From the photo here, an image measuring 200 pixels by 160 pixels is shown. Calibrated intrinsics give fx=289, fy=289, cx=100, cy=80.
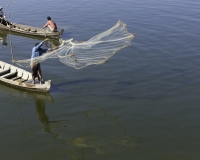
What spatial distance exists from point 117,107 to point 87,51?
4.12m

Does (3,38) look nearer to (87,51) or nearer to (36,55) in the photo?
(87,51)

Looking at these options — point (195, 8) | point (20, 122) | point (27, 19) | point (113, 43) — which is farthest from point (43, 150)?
point (195, 8)

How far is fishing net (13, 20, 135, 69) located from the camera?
9.34m

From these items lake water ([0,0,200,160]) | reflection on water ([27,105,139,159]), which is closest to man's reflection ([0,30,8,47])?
lake water ([0,0,200,160])

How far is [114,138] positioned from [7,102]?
4095mm

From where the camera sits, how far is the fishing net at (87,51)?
9.34 meters

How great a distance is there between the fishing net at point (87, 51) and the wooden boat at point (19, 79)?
41 cm

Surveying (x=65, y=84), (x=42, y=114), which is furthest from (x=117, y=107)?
(x=65, y=84)

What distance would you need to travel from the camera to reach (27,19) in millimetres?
19609

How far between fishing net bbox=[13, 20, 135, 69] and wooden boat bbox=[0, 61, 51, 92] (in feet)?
1.33

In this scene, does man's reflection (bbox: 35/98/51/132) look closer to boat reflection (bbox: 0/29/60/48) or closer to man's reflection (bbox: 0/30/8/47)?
boat reflection (bbox: 0/29/60/48)

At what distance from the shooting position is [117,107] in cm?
943

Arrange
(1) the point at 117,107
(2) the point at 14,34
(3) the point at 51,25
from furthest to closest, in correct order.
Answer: (2) the point at 14,34 → (3) the point at 51,25 → (1) the point at 117,107

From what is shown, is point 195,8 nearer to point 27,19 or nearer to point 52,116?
point 27,19
